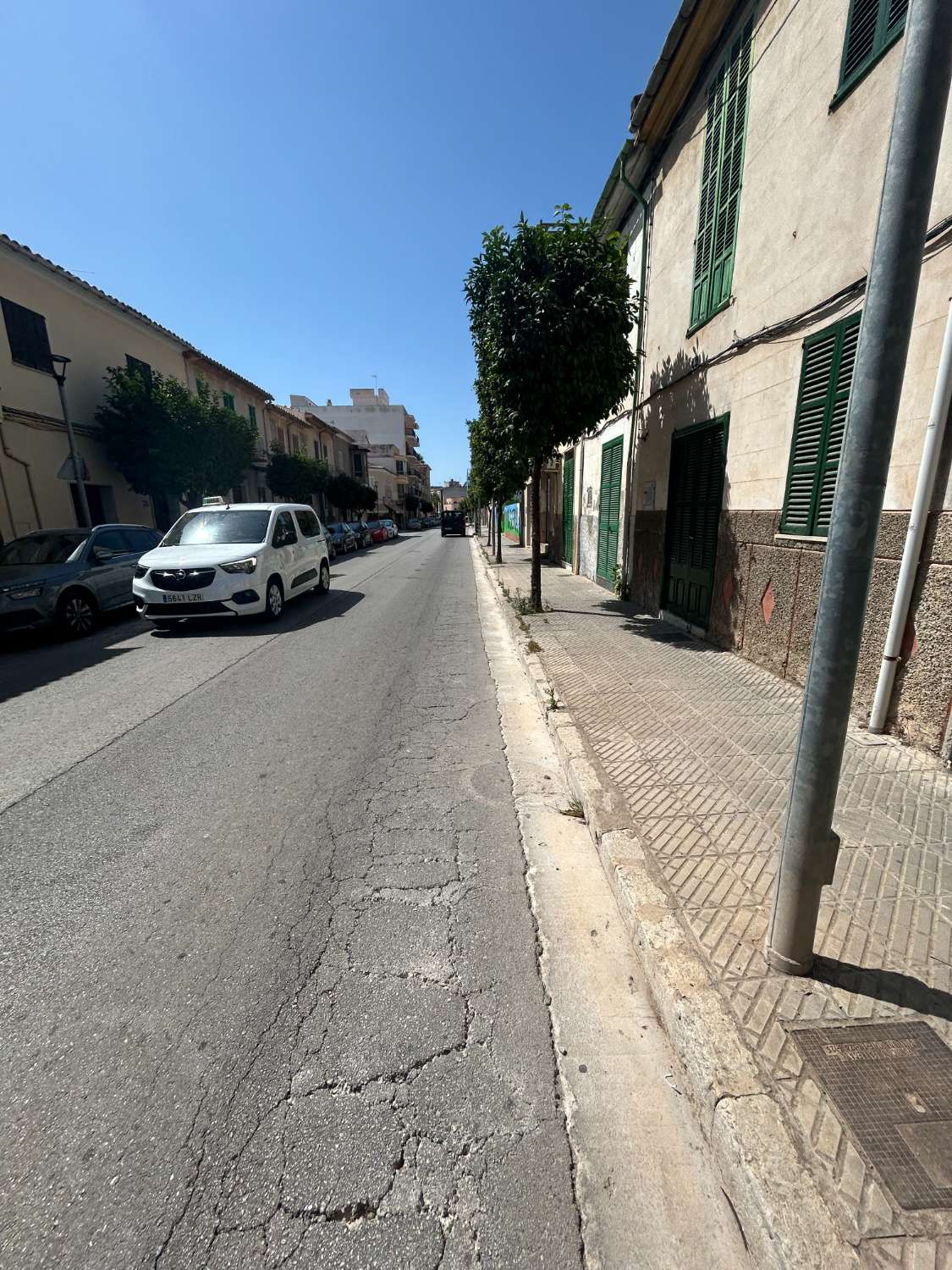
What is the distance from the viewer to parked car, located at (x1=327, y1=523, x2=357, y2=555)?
24.6 metres

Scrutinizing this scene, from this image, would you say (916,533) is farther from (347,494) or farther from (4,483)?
(347,494)

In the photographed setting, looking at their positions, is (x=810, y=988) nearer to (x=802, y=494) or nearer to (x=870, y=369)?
(x=870, y=369)

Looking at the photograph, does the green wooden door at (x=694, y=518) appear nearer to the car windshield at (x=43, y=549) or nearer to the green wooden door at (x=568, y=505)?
the green wooden door at (x=568, y=505)

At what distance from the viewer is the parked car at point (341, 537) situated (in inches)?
967

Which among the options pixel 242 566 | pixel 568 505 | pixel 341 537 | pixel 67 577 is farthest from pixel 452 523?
pixel 67 577

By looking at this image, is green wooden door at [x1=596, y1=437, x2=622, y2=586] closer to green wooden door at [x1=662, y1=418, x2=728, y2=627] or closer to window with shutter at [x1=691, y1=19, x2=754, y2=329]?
green wooden door at [x1=662, y1=418, x2=728, y2=627]

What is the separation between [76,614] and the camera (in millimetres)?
8234

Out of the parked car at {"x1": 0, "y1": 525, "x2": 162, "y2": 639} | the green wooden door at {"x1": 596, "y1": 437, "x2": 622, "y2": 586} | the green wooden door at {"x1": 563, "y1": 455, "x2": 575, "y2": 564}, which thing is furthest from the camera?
the green wooden door at {"x1": 563, "y1": 455, "x2": 575, "y2": 564}

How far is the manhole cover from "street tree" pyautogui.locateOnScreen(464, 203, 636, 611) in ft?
23.7

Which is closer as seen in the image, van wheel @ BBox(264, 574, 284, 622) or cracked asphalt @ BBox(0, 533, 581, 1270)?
cracked asphalt @ BBox(0, 533, 581, 1270)

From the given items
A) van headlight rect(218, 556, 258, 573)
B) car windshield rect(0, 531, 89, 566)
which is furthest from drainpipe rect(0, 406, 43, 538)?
van headlight rect(218, 556, 258, 573)

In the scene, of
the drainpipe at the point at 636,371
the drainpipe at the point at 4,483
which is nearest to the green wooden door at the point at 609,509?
the drainpipe at the point at 636,371

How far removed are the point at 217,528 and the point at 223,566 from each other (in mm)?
1347

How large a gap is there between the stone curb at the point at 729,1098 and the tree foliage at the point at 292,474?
28.4 metres
